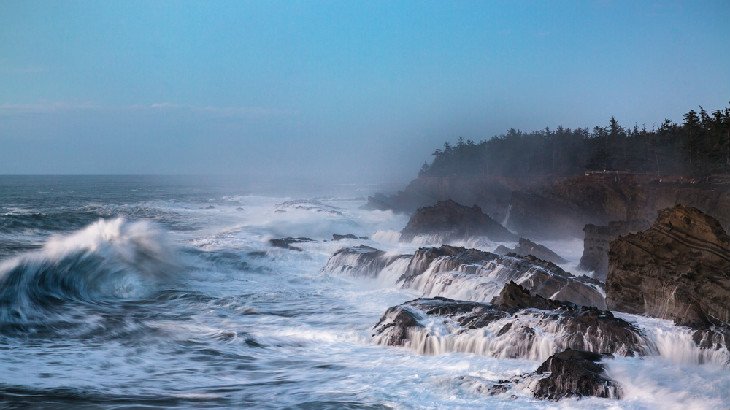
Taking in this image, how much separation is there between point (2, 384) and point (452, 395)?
816 centimetres

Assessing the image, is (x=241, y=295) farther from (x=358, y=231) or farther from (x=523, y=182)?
(x=523, y=182)

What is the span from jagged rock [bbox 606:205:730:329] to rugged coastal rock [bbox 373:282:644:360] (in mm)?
1876

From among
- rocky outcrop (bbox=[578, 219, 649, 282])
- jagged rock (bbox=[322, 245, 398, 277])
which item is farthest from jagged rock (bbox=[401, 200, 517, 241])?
jagged rock (bbox=[322, 245, 398, 277])

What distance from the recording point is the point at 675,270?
50.9 ft

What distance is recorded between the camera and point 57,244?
29.2m

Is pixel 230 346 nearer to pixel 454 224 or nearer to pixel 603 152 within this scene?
pixel 454 224

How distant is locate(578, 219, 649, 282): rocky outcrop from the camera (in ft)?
83.7

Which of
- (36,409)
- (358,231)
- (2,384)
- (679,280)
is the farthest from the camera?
(358,231)

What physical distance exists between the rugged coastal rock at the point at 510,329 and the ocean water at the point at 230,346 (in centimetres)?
33

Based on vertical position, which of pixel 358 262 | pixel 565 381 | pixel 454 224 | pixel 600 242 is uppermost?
pixel 454 224

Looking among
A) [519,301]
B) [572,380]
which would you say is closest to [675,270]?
[519,301]

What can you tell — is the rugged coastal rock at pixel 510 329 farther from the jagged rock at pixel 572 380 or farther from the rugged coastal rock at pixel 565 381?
the jagged rock at pixel 572 380

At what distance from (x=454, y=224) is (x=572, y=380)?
82.8 feet

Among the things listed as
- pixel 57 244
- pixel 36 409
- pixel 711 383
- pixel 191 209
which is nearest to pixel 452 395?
pixel 711 383
